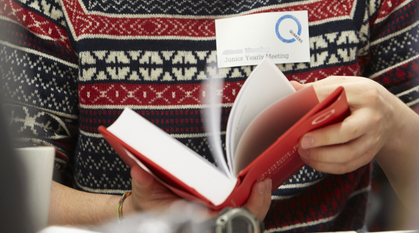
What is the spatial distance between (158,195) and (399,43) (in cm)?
63

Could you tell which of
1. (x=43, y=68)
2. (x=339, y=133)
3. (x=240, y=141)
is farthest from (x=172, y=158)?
(x=43, y=68)

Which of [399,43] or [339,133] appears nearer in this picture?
[339,133]

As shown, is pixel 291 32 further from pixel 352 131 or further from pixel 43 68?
pixel 43 68

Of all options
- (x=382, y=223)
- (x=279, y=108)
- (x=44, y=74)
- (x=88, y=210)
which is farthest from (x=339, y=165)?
(x=44, y=74)

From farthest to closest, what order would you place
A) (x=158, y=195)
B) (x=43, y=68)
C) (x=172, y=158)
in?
(x=43, y=68) < (x=158, y=195) < (x=172, y=158)

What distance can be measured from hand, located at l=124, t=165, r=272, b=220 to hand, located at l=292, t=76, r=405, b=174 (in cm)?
8

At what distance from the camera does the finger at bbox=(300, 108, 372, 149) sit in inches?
15.7

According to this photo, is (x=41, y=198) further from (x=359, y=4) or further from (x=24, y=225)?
(x=359, y=4)

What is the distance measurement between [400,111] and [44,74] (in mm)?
724

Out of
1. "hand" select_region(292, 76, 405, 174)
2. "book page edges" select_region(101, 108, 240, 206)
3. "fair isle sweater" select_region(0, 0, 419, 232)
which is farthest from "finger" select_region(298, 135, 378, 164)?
"fair isle sweater" select_region(0, 0, 419, 232)

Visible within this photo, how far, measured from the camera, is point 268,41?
71 cm

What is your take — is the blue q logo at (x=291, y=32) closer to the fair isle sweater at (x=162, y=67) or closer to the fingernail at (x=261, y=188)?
the fair isle sweater at (x=162, y=67)

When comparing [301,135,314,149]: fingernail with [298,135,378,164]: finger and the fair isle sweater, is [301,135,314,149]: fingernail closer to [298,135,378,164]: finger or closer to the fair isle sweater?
[298,135,378,164]: finger

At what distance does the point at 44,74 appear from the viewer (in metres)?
0.69
